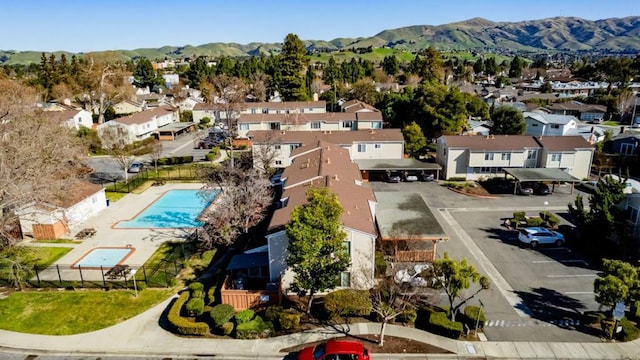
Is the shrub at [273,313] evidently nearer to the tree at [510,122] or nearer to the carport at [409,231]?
the carport at [409,231]

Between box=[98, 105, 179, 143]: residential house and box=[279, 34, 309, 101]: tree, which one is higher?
box=[279, 34, 309, 101]: tree

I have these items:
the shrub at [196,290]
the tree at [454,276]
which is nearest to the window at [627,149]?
the tree at [454,276]

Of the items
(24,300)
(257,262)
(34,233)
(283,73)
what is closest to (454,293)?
(257,262)

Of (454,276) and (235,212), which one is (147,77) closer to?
(235,212)

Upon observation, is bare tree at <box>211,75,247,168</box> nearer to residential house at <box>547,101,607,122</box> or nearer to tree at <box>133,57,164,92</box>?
tree at <box>133,57,164,92</box>

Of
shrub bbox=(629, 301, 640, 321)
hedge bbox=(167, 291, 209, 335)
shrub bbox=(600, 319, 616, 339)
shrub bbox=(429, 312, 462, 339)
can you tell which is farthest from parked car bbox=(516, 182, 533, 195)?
hedge bbox=(167, 291, 209, 335)
